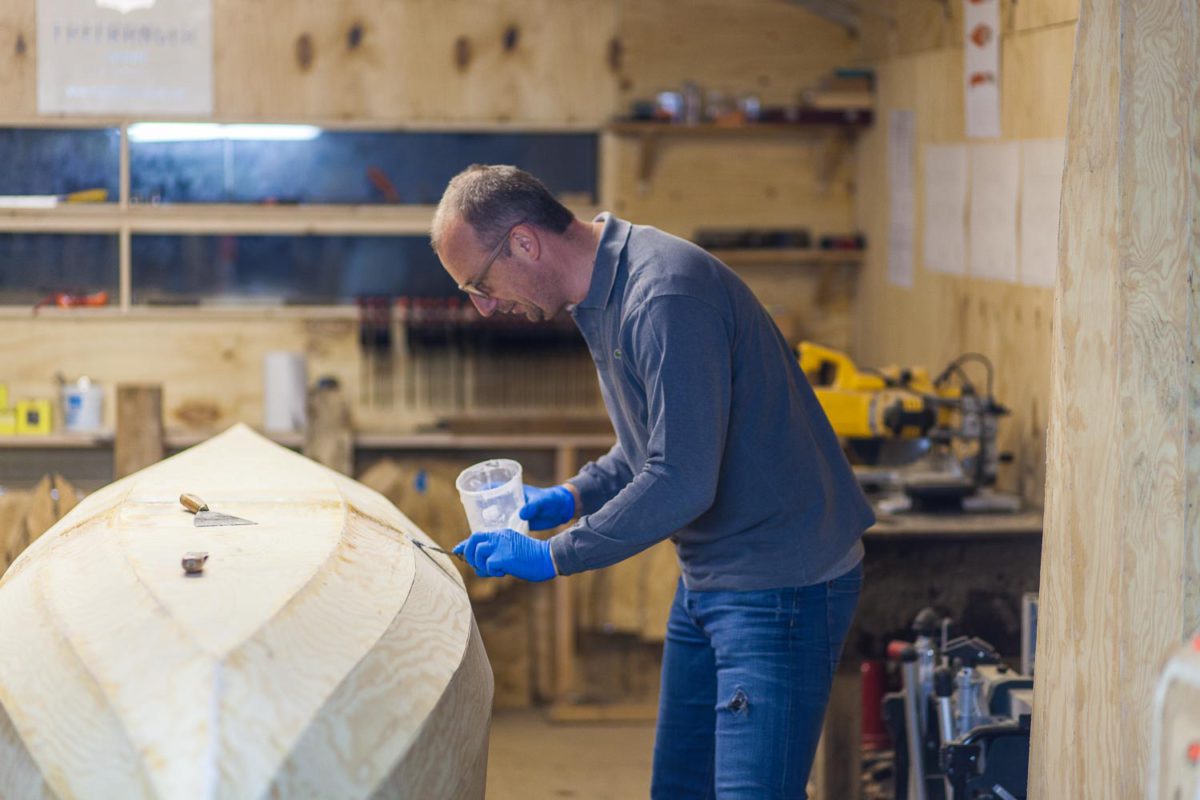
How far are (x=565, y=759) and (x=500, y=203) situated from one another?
2901 millimetres

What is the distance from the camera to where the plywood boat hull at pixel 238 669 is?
2242 mm

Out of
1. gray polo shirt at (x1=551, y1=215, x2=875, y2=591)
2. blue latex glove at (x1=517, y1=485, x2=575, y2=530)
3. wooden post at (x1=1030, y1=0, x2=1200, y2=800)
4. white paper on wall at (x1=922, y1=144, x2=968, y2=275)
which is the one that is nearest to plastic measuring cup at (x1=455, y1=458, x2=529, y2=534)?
blue latex glove at (x1=517, y1=485, x2=575, y2=530)

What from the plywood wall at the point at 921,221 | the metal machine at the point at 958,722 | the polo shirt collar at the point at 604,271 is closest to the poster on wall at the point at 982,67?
the plywood wall at the point at 921,221

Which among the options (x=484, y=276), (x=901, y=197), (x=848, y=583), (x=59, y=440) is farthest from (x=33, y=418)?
(x=848, y=583)

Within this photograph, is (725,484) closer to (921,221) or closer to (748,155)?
(921,221)

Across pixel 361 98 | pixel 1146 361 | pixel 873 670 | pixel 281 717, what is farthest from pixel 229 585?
pixel 361 98

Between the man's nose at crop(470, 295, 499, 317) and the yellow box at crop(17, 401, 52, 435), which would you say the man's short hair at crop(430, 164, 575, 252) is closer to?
the man's nose at crop(470, 295, 499, 317)

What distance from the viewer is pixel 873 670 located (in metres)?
3.84

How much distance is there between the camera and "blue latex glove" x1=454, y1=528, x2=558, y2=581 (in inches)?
104

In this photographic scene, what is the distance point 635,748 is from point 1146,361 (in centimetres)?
323

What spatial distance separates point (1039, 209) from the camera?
399cm

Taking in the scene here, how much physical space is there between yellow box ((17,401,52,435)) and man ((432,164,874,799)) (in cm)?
309

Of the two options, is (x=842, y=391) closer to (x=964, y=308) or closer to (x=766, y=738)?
(x=964, y=308)

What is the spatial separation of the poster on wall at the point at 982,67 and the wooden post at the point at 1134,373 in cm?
192
